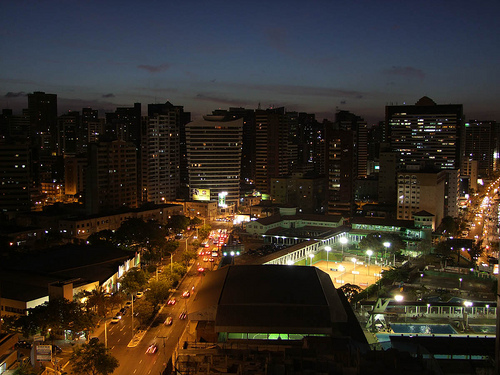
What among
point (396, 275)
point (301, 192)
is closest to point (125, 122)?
point (301, 192)

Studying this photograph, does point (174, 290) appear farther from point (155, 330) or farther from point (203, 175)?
point (203, 175)

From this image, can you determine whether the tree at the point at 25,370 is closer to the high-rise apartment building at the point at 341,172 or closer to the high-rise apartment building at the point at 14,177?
the high-rise apartment building at the point at 14,177

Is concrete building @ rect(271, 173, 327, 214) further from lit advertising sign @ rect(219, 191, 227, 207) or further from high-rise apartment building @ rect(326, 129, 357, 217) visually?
lit advertising sign @ rect(219, 191, 227, 207)

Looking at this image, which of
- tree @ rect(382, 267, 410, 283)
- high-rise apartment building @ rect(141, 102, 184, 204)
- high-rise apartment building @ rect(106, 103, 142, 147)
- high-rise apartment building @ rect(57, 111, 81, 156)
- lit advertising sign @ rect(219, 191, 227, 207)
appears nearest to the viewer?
tree @ rect(382, 267, 410, 283)

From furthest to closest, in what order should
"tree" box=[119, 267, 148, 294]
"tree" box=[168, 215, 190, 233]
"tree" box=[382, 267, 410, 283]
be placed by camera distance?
"tree" box=[168, 215, 190, 233]
"tree" box=[382, 267, 410, 283]
"tree" box=[119, 267, 148, 294]

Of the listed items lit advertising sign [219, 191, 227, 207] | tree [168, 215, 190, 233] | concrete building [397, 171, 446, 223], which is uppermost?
concrete building [397, 171, 446, 223]

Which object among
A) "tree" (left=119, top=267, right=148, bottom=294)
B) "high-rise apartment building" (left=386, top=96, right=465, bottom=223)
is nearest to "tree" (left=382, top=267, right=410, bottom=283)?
"tree" (left=119, top=267, right=148, bottom=294)

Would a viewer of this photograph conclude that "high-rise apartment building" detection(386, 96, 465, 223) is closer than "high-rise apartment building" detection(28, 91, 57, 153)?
Yes
